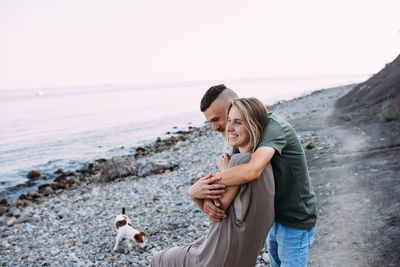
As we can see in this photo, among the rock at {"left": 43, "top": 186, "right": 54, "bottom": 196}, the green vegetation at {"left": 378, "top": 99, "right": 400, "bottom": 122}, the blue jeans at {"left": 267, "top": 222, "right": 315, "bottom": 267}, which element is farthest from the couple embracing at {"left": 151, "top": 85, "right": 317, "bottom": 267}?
the rock at {"left": 43, "top": 186, "right": 54, "bottom": 196}

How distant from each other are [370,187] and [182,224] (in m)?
4.39

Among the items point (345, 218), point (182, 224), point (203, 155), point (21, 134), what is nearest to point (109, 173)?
point (203, 155)

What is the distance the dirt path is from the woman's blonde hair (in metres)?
3.15

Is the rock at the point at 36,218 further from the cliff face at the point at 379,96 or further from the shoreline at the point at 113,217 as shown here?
the cliff face at the point at 379,96

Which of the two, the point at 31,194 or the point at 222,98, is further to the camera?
the point at 31,194

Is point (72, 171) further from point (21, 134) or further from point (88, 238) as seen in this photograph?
point (21, 134)

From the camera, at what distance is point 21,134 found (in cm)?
3341

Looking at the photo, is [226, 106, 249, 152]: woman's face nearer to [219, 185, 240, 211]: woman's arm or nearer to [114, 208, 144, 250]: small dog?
[219, 185, 240, 211]: woman's arm

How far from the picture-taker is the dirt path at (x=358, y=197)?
15.5ft

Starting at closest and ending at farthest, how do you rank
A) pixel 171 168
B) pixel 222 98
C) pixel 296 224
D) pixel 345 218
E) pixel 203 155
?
pixel 296 224 < pixel 222 98 < pixel 345 218 < pixel 171 168 < pixel 203 155

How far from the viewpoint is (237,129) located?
2.70 m

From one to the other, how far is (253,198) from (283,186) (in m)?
0.54

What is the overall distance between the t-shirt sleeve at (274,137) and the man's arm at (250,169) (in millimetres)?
61

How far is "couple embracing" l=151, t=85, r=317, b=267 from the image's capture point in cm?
221
